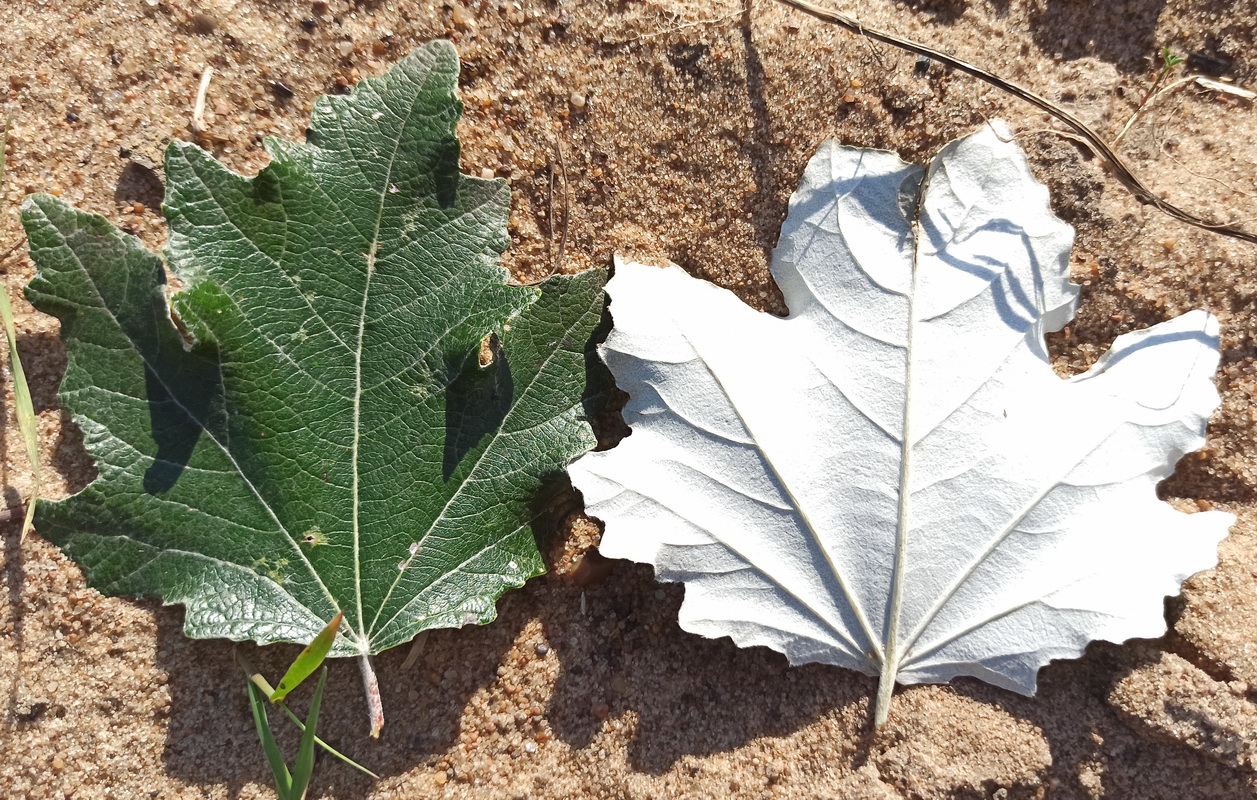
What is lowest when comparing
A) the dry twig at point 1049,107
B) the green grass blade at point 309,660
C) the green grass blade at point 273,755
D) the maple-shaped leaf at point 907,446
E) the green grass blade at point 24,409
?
the green grass blade at point 273,755

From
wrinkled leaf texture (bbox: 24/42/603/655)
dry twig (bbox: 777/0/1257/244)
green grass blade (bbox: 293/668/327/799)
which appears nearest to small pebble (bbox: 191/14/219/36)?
wrinkled leaf texture (bbox: 24/42/603/655)

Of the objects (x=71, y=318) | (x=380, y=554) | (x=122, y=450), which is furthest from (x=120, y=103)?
(x=380, y=554)

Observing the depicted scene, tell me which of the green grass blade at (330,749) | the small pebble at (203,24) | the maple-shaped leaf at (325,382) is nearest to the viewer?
the maple-shaped leaf at (325,382)

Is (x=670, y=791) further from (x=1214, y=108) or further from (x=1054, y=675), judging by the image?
(x=1214, y=108)

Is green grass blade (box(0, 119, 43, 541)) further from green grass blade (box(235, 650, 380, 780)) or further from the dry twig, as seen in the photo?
the dry twig

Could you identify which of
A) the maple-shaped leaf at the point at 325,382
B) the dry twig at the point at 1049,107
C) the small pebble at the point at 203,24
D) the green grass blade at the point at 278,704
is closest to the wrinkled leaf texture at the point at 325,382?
the maple-shaped leaf at the point at 325,382

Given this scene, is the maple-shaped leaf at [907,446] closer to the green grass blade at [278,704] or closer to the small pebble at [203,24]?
the green grass blade at [278,704]

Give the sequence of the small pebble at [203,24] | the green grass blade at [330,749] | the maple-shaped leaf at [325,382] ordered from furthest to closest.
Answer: the small pebble at [203,24], the green grass blade at [330,749], the maple-shaped leaf at [325,382]
